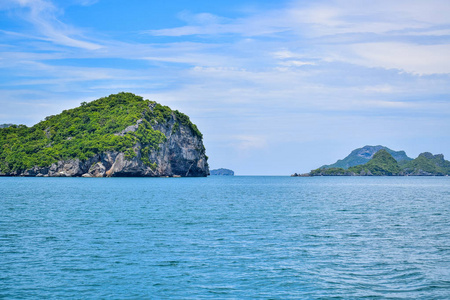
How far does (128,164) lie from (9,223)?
152 metres

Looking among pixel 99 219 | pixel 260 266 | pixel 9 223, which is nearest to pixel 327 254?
pixel 260 266

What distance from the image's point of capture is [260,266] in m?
23.6

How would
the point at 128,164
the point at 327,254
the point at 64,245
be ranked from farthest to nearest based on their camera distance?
1. the point at 128,164
2. the point at 64,245
3. the point at 327,254

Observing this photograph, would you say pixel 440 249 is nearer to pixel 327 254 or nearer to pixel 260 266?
pixel 327 254

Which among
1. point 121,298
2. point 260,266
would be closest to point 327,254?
point 260,266

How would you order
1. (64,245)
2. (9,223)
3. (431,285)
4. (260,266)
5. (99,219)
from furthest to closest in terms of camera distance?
(99,219) → (9,223) → (64,245) → (260,266) → (431,285)

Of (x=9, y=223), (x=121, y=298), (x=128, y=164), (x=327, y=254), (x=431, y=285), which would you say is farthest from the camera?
(x=128, y=164)

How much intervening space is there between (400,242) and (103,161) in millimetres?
174929

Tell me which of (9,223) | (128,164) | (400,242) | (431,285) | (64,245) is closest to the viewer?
(431,285)

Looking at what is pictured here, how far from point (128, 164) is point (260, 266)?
170952 mm

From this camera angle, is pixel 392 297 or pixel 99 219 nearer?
pixel 392 297

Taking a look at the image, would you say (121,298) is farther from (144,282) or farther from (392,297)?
(392,297)

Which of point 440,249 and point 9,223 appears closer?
point 440,249

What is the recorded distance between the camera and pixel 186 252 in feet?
89.1
